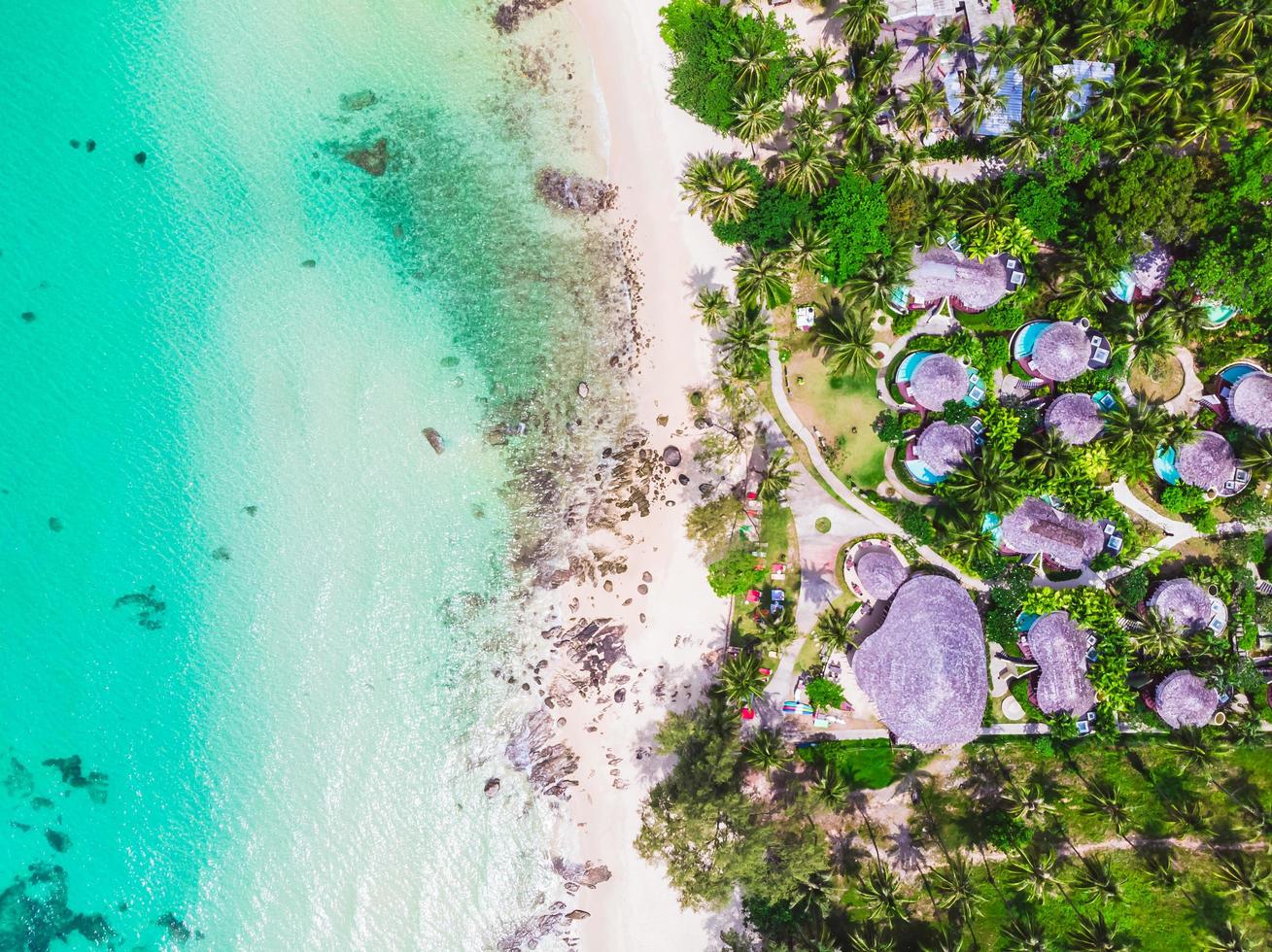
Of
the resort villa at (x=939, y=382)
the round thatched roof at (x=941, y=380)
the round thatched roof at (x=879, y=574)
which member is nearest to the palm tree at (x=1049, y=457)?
the resort villa at (x=939, y=382)

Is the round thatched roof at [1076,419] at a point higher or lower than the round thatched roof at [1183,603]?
higher

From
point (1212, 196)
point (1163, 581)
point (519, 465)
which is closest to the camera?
point (1212, 196)

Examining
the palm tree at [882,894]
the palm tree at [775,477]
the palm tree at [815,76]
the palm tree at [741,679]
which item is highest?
the palm tree at [815,76]

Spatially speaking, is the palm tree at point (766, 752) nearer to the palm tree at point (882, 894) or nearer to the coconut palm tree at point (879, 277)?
the palm tree at point (882, 894)

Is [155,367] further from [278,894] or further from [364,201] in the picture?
[278,894]

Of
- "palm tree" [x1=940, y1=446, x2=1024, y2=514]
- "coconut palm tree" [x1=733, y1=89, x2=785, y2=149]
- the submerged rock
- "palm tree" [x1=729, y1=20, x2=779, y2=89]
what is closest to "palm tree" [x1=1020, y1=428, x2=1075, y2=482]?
"palm tree" [x1=940, y1=446, x2=1024, y2=514]

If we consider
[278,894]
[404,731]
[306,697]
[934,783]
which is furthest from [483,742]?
[934,783]

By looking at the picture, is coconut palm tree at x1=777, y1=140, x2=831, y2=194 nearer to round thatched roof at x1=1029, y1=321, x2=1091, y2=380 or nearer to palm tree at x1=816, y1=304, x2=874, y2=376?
palm tree at x1=816, y1=304, x2=874, y2=376
